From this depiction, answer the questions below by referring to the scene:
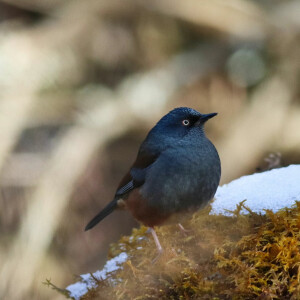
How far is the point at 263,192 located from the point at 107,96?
18.5ft


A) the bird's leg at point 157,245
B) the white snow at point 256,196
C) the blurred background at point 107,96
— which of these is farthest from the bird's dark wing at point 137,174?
the blurred background at point 107,96

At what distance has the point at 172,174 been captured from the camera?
3.48m

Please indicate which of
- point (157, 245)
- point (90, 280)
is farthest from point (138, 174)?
point (90, 280)

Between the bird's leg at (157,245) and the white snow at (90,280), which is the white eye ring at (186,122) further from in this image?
the white snow at (90,280)

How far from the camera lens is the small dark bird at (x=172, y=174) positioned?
3396mm

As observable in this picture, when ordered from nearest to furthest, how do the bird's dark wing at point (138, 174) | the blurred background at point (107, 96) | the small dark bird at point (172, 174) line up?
the small dark bird at point (172, 174)
the bird's dark wing at point (138, 174)
the blurred background at point (107, 96)

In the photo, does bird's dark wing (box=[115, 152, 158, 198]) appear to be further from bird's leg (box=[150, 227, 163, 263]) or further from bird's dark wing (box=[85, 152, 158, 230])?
bird's leg (box=[150, 227, 163, 263])

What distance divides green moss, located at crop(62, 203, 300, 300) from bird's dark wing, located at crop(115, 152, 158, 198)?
67 cm

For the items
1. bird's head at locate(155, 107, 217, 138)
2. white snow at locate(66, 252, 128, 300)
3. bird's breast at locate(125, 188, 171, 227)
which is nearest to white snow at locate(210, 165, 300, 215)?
bird's breast at locate(125, 188, 171, 227)

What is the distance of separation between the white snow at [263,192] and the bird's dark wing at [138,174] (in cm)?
58

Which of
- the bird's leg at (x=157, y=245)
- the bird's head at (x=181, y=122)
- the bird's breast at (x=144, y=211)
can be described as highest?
the bird's head at (x=181, y=122)

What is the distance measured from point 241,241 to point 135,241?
1.06 meters

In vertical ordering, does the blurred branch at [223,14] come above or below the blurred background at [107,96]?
above

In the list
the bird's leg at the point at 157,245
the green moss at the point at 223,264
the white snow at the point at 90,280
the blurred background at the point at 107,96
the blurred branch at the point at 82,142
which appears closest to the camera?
the green moss at the point at 223,264
